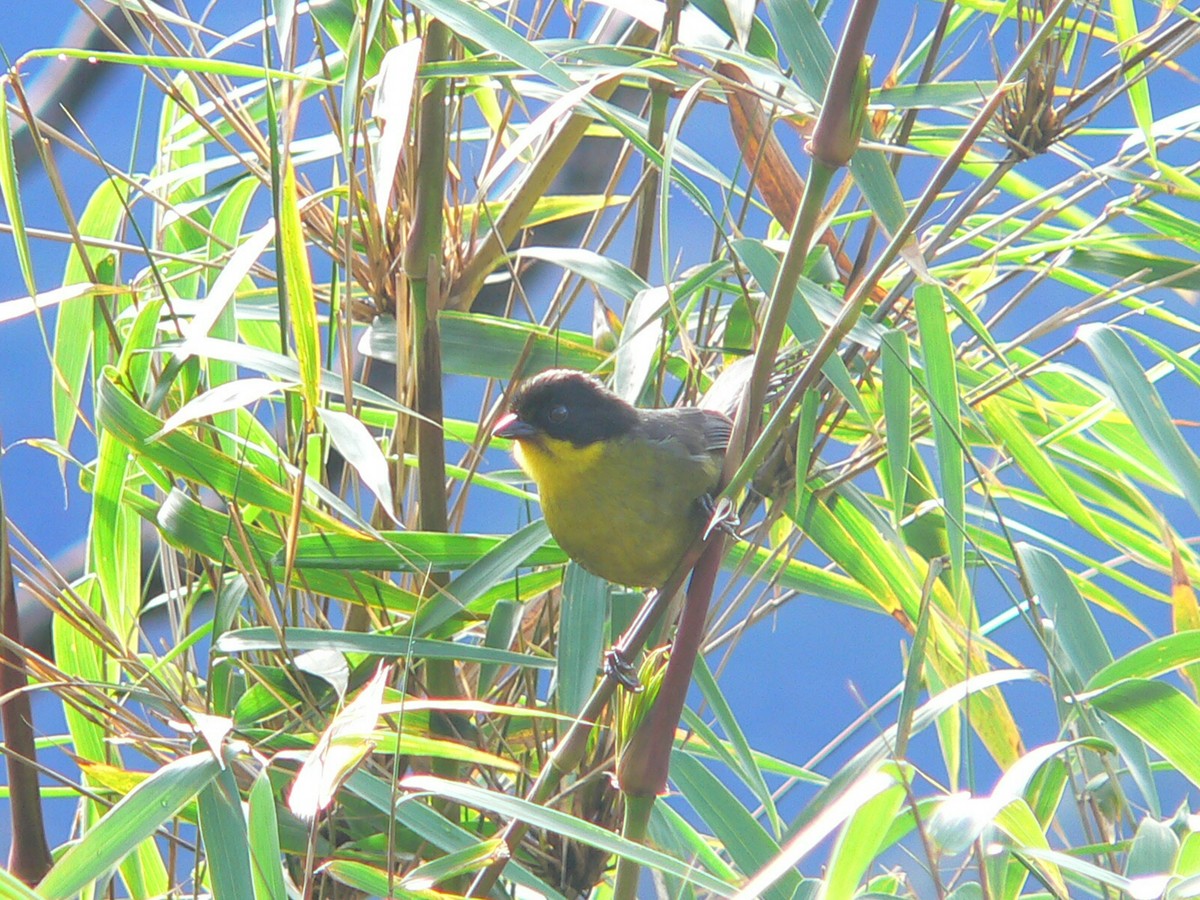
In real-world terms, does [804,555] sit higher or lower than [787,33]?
lower

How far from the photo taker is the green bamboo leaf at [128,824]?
2.78ft

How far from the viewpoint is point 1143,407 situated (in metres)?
1.05

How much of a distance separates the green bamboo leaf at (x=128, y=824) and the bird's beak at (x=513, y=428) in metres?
0.52

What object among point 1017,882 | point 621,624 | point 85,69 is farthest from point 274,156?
point 85,69

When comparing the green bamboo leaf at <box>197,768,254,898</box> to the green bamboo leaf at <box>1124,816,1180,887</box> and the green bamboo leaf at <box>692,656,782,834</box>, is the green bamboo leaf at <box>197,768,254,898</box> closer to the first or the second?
the green bamboo leaf at <box>692,656,782,834</box>

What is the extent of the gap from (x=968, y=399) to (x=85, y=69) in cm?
201

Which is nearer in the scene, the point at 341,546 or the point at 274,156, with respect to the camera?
the point at 274,156

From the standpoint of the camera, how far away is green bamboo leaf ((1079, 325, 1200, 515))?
1029 millimetres

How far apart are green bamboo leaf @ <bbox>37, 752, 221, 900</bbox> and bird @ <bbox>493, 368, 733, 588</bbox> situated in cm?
45

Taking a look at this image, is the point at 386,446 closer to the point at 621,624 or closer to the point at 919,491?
the point at 621,624

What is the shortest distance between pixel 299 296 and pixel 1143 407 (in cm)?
67

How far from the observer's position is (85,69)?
2.53 m

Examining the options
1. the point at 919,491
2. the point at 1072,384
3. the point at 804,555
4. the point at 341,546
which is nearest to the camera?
the point at 341,546

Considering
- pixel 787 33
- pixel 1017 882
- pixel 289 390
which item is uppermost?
pixel 787 33
